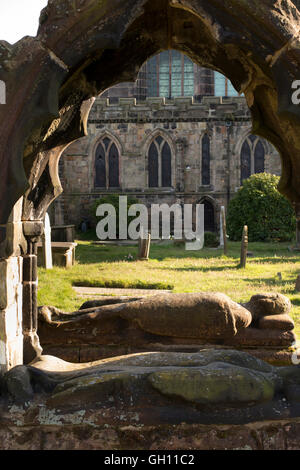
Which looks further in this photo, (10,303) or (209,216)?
(209,216)

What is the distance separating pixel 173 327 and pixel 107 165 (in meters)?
22.7

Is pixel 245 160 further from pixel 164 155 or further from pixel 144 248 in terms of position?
pixel 144 248

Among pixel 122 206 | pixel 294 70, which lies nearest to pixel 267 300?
pixel 294 70

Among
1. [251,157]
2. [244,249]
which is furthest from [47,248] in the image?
[251,157]

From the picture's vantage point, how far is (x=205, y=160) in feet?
85.1

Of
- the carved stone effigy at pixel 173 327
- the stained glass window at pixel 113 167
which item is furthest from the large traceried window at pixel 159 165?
the carved stone effigy at pixel 173 327

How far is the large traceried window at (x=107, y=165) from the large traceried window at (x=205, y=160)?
190 inches

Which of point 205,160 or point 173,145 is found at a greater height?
point 173,145

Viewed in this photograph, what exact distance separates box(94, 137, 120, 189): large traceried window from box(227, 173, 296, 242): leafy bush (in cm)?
849

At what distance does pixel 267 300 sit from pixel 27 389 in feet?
8.69

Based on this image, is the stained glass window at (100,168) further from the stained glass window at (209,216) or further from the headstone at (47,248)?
the headstone at (47,248)

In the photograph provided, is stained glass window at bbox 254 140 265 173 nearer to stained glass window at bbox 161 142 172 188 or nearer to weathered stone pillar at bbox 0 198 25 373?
stained glass window at bbox 161 142 172 188

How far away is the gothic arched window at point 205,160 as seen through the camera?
25.8 metres
